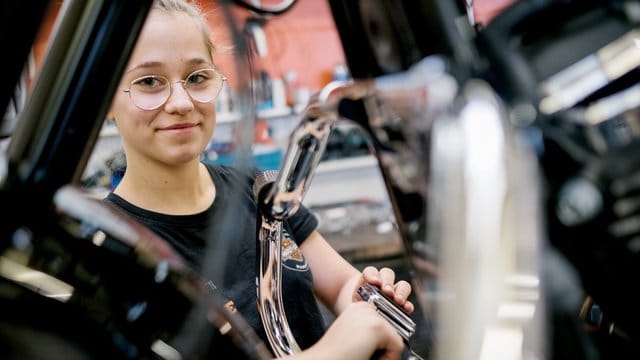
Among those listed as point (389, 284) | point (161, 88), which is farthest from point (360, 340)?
point (161, 88)

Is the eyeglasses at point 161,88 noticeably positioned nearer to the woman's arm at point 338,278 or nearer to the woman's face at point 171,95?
the woman's face at point 171,95

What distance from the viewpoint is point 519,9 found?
12.1 inches

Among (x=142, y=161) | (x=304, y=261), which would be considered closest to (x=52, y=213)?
(x=142, y=161)

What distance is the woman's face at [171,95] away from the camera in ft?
1.14

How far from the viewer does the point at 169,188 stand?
0.40 m

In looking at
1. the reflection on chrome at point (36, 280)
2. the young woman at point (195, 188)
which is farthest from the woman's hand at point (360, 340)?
the reflection on chrome at point (36, 280)

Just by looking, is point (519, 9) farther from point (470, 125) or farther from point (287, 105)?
point (287, 105)

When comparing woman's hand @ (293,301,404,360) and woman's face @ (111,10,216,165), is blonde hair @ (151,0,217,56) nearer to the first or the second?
woman's face @ (111,10,216,165)

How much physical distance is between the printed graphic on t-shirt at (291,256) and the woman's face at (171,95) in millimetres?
94

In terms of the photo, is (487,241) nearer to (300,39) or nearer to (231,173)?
(231,173)

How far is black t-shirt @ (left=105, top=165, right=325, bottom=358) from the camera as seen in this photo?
1.21 ft

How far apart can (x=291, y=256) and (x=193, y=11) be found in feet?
0.55

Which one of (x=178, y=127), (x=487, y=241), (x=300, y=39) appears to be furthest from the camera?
(x=300, y=39)

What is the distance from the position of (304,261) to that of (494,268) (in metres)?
0.20
